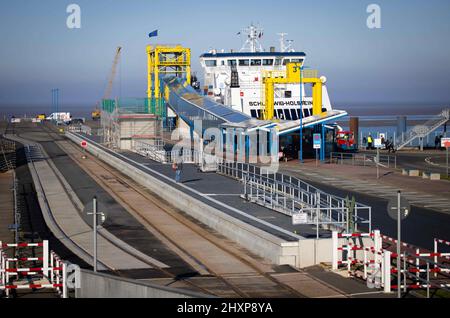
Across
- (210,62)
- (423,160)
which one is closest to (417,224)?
(423,160)

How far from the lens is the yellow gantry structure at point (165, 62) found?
9706 centimetres

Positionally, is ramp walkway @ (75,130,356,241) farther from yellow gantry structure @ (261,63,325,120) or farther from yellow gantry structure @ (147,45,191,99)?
yellow gantry structure @ (147,45,191,99)

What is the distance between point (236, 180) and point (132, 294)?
27.4 m

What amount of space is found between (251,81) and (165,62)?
22720 mm

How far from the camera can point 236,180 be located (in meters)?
43.2

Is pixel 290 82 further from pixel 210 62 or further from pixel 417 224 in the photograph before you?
pixel 417 224

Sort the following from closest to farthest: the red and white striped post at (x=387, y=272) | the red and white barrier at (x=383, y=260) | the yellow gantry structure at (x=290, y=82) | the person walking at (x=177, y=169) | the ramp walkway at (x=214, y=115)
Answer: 1. the red and white striped post at (x=387, y=272)
2. the red and white barrier at (x=383, y=260)
3. the person walking at (x=177, y=169)
4. the ramp walkway at (x=214, y=115)
5. the yellow gantry structure at (x=290, y=82)

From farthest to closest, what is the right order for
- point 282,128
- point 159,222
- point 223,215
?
1. point 282,128
2. point 159,222
3. point 223,215

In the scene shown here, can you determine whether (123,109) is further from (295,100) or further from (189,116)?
Result: (295,100)

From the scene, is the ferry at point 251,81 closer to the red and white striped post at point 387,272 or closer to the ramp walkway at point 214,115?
the ramp walkway at point 214,115

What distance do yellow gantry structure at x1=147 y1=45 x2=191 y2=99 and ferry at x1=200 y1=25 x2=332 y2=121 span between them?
7.26m

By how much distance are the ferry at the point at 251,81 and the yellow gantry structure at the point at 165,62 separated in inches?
286

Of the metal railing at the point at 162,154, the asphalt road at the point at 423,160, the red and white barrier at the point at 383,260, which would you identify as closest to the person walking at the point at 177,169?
the metal railing at the point at 162,154
